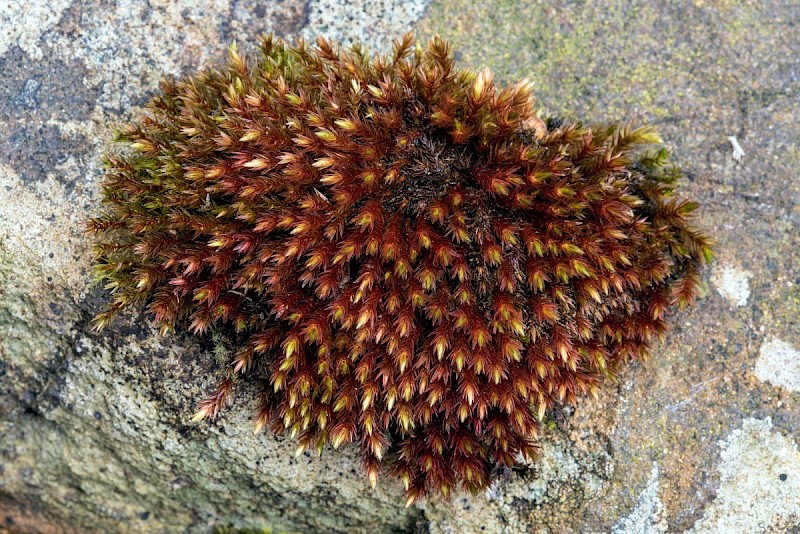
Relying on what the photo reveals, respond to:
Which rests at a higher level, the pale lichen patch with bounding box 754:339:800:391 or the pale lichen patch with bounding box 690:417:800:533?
the pale lichen patch with bounding box 754:339:800:391

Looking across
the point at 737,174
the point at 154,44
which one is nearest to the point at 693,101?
the point at 737,174

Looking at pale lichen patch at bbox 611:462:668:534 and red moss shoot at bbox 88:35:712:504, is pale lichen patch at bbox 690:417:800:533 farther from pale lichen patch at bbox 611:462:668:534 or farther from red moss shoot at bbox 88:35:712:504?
red moss shoot at bbox 88:35:712:504

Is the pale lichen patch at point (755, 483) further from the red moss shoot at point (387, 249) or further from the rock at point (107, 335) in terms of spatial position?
the rock at point (107, 335)

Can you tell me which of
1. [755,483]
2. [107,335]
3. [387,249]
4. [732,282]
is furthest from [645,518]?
[107,335]

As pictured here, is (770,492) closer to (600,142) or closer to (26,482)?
(600,142)

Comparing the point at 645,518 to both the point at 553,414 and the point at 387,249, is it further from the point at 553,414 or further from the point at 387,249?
the point at 387,249

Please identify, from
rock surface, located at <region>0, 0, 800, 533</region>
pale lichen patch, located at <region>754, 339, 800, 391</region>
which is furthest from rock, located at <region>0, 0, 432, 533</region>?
pale lichen patch, located at <region>754, 339, 800, 391</region>
